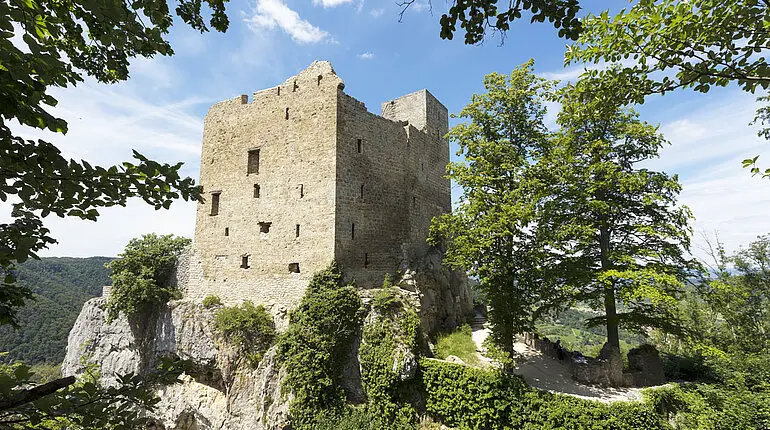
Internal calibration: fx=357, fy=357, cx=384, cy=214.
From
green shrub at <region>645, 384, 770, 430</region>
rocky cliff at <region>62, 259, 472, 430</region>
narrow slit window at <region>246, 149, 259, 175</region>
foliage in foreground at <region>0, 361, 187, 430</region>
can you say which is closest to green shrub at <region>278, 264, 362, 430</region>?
rocky cliff at <region>62, 259, 472, 430</region>

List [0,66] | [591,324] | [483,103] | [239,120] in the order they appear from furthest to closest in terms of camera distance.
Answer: [239,120], [483,103], [591,324], [0,66]

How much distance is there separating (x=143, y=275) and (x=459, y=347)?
15.1 m

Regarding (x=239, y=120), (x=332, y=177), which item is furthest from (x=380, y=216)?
(x=239, y=120)

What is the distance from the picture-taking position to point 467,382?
38.2ft

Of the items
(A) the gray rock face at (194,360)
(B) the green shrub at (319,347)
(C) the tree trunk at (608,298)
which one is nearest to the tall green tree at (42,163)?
(B) the green shrub at (319,347)

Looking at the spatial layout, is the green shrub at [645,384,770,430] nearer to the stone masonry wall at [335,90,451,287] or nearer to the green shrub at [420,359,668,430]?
the green shrub at [420,359,668,430]

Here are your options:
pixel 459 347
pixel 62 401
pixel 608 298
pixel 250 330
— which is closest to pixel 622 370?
Answer: pixel 608 298

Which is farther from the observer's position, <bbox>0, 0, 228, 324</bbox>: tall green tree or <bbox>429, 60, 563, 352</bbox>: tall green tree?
<bbox>429, 60, 563, 352</bbox>: tall green tree

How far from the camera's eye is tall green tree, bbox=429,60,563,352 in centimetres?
1207

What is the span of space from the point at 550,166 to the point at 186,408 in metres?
17.6

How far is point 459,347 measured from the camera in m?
14.3

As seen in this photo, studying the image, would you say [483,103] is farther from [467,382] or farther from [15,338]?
[15,338]

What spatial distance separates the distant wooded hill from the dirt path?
56397mm

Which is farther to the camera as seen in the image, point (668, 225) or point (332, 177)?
point (332, 177)
